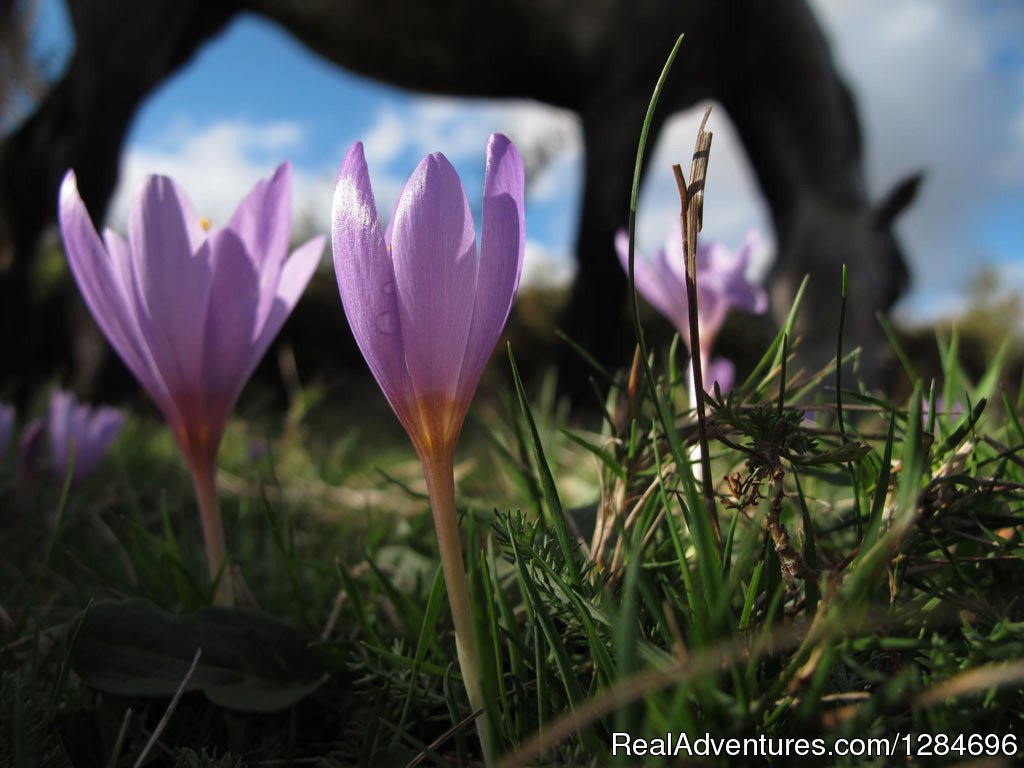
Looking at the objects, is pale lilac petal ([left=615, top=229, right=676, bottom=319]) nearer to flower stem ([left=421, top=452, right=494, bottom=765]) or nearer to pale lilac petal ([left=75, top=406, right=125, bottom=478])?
flower stem ([left=421, top=452, right=494, bottom=765])

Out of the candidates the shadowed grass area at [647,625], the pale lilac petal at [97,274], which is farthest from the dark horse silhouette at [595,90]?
the pale lilac petal at [97,274]

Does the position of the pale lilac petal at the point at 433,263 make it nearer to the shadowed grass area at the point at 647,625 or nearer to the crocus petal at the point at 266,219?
the shadowed grass area at the point at 647,625

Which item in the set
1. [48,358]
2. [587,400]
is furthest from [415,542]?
[48,358]

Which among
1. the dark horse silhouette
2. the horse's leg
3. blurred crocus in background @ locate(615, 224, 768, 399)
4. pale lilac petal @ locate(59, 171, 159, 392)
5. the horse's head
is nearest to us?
pale lilac petal @ locate(59, 171, 159, 392)

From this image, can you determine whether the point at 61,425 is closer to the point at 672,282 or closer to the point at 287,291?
the point at 287,291

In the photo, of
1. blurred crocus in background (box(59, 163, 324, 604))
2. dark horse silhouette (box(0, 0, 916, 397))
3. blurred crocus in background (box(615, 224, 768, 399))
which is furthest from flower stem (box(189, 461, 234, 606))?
dark horse silhouette (box(0, 0, 916, 397))
